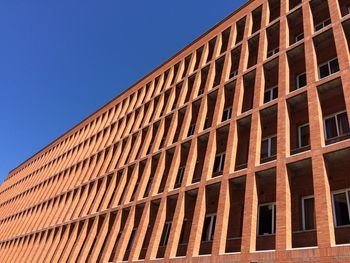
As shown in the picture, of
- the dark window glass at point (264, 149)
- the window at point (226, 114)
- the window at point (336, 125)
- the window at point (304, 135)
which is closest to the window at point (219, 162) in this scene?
the dark window glass at point (264, 149)

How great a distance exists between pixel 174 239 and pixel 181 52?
1800cm

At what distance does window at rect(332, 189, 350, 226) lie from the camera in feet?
42.0

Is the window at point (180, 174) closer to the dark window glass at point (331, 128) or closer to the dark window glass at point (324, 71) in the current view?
the dark window glass at point (331, 128)

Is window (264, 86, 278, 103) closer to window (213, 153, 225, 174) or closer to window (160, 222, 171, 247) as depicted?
window (213, 153, 225, 174)

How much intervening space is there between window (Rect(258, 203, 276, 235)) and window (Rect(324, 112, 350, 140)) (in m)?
4.18

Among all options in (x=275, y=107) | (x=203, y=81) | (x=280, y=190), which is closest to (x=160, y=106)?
(x=203, y=81)

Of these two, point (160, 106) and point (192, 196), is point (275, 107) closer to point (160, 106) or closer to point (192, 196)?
point (192, 196)

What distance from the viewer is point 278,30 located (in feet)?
70.0

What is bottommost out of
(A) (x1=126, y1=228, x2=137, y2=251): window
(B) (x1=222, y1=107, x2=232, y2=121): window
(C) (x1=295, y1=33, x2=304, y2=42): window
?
(A) (x1=126, y1=228, x2=137, y2=251): window

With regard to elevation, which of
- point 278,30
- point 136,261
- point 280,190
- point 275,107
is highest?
point 278,30

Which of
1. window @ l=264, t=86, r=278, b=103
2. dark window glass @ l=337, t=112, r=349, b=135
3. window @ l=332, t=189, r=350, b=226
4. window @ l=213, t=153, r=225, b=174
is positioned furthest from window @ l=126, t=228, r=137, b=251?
dark window glass @ l=337, t=112, r=349, b=135

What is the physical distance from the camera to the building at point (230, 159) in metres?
13.9

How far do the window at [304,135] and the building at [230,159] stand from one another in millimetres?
52

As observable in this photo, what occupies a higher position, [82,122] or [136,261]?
[82,122]
